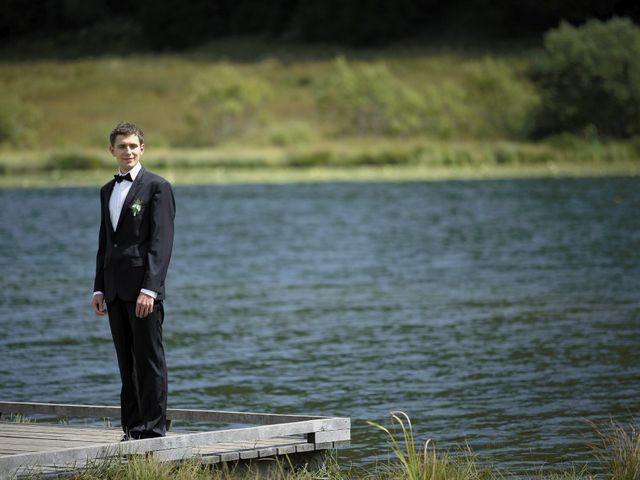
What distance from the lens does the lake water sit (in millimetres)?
14000

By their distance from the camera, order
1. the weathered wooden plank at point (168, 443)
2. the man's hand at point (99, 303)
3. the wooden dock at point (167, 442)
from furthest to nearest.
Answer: the man's hand at point (99, 303), the wooden dock at point (167, 442), the weathered wooden plank at point (168, 443)

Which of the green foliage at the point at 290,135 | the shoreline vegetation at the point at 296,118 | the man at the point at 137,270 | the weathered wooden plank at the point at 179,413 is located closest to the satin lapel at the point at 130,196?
the man at the point at 137,270

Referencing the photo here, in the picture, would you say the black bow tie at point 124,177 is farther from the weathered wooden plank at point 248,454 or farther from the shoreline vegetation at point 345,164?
the shoreline vegetation at point 345,164

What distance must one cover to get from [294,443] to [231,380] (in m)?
6.75

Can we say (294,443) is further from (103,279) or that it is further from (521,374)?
(521,374)

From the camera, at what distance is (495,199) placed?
53938 mm

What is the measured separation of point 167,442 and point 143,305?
927 millimetres

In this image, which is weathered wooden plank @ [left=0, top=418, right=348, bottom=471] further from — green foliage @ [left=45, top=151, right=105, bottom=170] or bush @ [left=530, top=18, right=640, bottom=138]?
bush @ [left=530, top=18, right=640, bottom=138]

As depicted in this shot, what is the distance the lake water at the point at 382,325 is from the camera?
14000 mm

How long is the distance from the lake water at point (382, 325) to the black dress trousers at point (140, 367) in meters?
2.89

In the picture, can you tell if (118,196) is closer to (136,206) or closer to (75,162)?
(136,206)

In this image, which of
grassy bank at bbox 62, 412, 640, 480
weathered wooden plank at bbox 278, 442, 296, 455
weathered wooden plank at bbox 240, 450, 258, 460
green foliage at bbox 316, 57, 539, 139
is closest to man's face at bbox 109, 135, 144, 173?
grassy bank at bbox 62, 412, 640, 480

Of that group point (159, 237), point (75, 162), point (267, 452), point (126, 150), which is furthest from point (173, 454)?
point (75, 162)

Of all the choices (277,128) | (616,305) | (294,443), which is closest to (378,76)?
(277,128)
